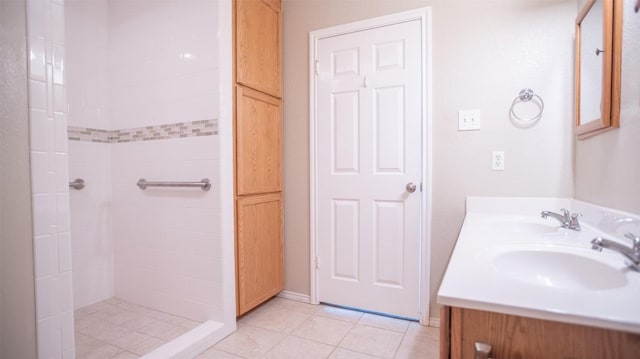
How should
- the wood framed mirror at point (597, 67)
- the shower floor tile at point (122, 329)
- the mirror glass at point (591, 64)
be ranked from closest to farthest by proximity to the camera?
the wood framed mirror at point (597, 67), the mirror glass at point (591, 64), the shower floor tile at point (122, 329)

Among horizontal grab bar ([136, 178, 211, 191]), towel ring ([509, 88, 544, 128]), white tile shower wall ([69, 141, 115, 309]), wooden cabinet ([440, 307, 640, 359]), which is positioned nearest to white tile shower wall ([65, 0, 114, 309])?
white tile shower wall ([69, 141, 115, 309])

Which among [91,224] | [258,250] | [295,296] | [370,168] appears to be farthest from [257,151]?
[91,224]

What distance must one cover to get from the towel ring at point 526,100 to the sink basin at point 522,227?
608mm

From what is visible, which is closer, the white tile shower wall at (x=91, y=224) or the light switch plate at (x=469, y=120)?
the light switch plate at (x=469, y=120)

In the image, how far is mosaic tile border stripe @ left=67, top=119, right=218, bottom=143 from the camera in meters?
1.79

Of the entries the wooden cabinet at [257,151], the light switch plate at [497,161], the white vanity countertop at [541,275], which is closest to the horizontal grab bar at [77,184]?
the wooden cabinet at [257,151]

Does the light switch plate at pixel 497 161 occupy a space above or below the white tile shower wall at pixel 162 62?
below

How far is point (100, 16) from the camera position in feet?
6.95

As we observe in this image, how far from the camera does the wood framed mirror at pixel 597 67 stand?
3.59ft

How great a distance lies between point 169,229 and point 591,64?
7.82 feet

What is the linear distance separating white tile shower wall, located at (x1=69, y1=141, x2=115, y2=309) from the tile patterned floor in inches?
43.2

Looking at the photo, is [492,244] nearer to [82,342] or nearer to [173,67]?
[173,67]

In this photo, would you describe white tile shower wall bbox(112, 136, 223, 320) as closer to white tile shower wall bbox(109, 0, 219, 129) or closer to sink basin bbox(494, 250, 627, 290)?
white tile shower wall bbox(109, 0, 219, 129)

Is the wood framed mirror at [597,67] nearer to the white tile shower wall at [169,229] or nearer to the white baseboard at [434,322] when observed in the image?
the white baseboard at [434,322]
